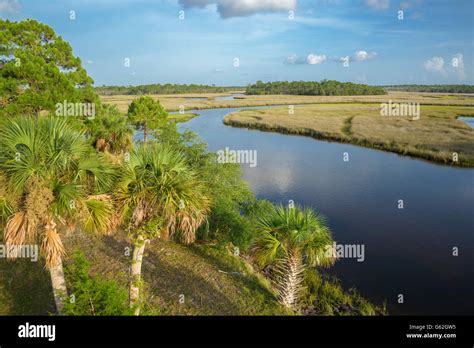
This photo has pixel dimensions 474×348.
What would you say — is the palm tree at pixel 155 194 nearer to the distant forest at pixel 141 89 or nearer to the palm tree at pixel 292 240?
the palm tree at pixel 292 240

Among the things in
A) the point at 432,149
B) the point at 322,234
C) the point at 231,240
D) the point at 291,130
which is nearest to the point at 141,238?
the point at 322,234

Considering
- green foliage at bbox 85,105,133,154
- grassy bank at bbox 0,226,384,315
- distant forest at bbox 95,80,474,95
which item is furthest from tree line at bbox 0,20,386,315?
distant forest at bbox 95,80,474,95

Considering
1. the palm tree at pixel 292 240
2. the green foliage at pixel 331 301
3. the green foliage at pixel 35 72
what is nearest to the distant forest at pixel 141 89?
the green foliage at pixel 35 72

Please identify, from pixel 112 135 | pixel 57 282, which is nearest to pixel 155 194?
pixel 57 282

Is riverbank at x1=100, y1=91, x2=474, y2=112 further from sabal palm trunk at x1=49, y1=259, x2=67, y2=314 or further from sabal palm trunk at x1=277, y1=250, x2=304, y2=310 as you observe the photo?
sabal palm trunk at x1=49, y1=259, x2=67, y2=314

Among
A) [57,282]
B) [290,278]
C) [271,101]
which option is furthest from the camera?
[271,101]

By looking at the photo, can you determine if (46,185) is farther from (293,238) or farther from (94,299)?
(293,238)
